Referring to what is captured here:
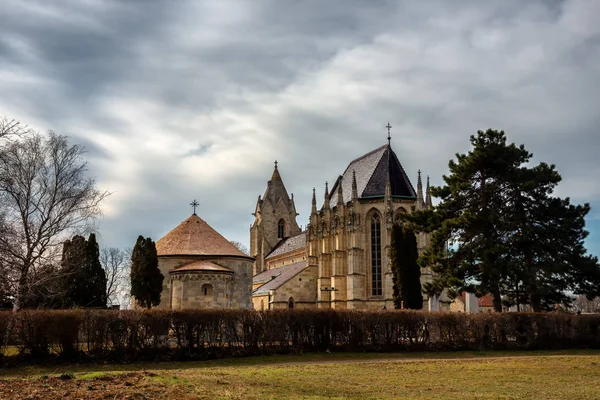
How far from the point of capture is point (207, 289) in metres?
37.4

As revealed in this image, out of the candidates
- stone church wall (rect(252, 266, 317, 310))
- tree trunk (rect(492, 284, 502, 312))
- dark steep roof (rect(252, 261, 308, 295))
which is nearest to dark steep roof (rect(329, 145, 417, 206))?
dark steep roof (rect(252, 261, 308, 295))

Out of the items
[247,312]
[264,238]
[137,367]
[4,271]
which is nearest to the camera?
[137,367]

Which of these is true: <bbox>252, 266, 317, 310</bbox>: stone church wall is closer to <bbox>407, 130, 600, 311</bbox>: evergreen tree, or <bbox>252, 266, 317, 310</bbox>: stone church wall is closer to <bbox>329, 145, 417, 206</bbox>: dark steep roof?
<bbox>329, 145, 417, 206</bbox>: dark steep roof

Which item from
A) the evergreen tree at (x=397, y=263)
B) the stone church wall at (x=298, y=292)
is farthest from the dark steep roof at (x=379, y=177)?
the evergreen tree at (x=397, y=263)

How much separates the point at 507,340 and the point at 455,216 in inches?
308

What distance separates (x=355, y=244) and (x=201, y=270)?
1700 centimetres

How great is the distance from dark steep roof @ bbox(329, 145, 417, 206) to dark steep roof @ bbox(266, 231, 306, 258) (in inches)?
366

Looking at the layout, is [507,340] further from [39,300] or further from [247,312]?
[39,300]

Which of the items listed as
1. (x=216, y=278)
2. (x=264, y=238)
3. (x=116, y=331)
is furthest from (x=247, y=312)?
(x=264, y=238)

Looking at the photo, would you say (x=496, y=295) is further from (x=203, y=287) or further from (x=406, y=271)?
(x=203, y=287)

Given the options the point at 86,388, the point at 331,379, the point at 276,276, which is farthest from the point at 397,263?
the point at 86,388

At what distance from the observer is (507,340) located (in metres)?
28.7

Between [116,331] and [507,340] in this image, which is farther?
[507,340]

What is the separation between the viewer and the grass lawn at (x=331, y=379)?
12273 mm
